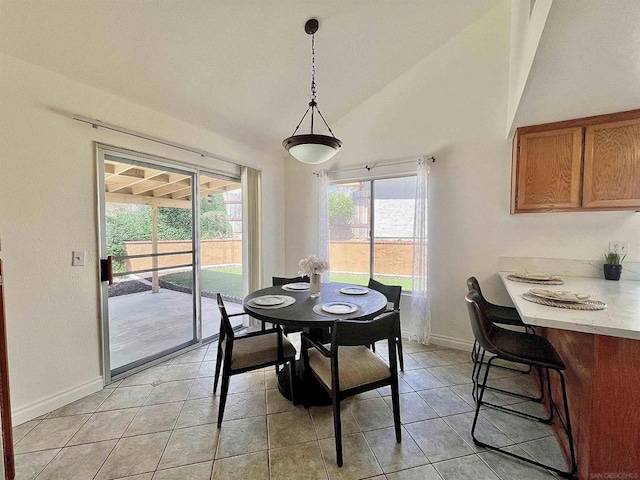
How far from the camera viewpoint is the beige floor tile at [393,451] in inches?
62.8

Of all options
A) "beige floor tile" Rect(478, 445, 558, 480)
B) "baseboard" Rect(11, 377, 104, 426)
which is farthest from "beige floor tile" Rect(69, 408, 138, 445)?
"beige floor tile" Rect(478, 445, 558, 480)

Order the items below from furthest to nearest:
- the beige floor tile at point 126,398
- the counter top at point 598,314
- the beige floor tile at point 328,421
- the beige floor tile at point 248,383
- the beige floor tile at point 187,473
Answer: the beige floor tile at point 248,383
the beige floor tile at point 126,398
the beige floor tile at point 328,421
the beige floor tile at point 187,473
the counter top at point 598,314

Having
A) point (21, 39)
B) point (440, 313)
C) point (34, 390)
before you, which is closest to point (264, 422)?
point (34, 390)

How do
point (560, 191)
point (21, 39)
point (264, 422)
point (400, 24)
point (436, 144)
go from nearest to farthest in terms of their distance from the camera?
point (21, 39) → point (264, 422) → point (560, 191) → point (400, 24) → point (436, 144)

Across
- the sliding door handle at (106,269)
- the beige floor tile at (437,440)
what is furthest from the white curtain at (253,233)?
the beige floor tile at (437,440)

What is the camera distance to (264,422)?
1943 millimetres

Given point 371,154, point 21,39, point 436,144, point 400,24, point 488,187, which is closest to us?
point 21,39

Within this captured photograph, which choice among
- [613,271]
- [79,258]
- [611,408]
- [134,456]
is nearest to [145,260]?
[79,258]

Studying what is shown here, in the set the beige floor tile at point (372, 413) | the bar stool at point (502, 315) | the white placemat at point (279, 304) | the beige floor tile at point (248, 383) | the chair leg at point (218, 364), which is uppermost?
the white placemat at point (279, 304)

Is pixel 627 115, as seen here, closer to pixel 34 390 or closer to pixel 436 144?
pixel 436 144

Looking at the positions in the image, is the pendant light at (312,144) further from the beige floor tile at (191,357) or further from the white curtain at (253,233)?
the beige floor tile at (191,357)

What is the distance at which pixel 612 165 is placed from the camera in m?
2.22

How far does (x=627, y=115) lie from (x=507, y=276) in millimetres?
1523

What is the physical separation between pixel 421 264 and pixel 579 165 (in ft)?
5.34
